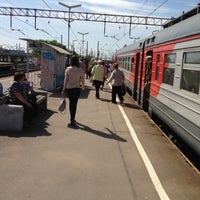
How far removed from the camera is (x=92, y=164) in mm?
5906

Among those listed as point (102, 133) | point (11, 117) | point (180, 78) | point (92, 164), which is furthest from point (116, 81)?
point (92, 164)

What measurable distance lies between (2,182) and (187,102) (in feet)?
12.1

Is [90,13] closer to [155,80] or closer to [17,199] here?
[155,80]

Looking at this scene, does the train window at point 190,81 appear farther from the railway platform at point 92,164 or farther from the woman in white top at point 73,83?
the woman in white top at point 73,83

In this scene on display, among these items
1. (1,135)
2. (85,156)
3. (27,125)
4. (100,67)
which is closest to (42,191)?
(85,156)

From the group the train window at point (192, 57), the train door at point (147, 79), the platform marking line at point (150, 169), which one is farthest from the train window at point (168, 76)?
the train door at point (147, 79)

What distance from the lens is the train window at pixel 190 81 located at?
6.35 m

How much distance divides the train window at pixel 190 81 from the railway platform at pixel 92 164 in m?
1.31

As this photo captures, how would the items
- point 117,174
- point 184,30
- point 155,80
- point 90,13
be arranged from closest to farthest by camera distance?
point 117,174 → point 184,30 → point 155,80 → point 90,13

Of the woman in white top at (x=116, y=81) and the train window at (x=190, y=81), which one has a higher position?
the train window at (x=190, y=81)

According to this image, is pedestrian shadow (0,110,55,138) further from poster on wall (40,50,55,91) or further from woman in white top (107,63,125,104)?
poster on wall (40,50,55,91)

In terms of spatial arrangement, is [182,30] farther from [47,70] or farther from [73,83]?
[47,70]

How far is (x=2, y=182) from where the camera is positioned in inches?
192

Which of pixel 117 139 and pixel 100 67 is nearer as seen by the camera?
pixel 117 139
